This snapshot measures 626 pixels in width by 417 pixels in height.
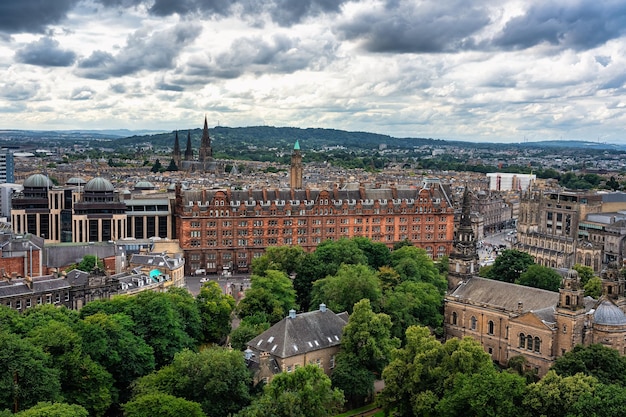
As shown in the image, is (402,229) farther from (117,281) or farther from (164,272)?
(117,281)

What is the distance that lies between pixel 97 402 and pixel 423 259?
228 ft

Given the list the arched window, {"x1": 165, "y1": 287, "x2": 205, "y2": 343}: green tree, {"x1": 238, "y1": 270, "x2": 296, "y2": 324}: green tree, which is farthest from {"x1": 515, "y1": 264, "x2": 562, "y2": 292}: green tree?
{"x1": 165, "y1": 287, "x2": 205, "y2": 343}: green tree

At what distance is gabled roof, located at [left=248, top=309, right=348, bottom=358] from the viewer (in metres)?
80.4

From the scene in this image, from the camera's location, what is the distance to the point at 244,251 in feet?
514

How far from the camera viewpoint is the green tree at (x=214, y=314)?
9575cm

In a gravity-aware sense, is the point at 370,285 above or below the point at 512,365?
above

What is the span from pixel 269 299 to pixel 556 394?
46288 mm

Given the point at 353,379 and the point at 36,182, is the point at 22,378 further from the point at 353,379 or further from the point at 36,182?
the point at 36,182

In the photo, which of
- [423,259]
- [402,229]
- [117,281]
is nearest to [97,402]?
[117,281]

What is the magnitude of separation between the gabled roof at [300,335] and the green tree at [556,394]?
26.7m

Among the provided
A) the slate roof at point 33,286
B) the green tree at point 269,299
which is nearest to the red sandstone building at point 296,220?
the green tree at point 269,299

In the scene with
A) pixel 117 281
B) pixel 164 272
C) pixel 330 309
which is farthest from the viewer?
pixel 164 272

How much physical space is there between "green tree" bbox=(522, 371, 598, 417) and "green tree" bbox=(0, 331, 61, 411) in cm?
4607

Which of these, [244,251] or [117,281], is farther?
[244,251]
